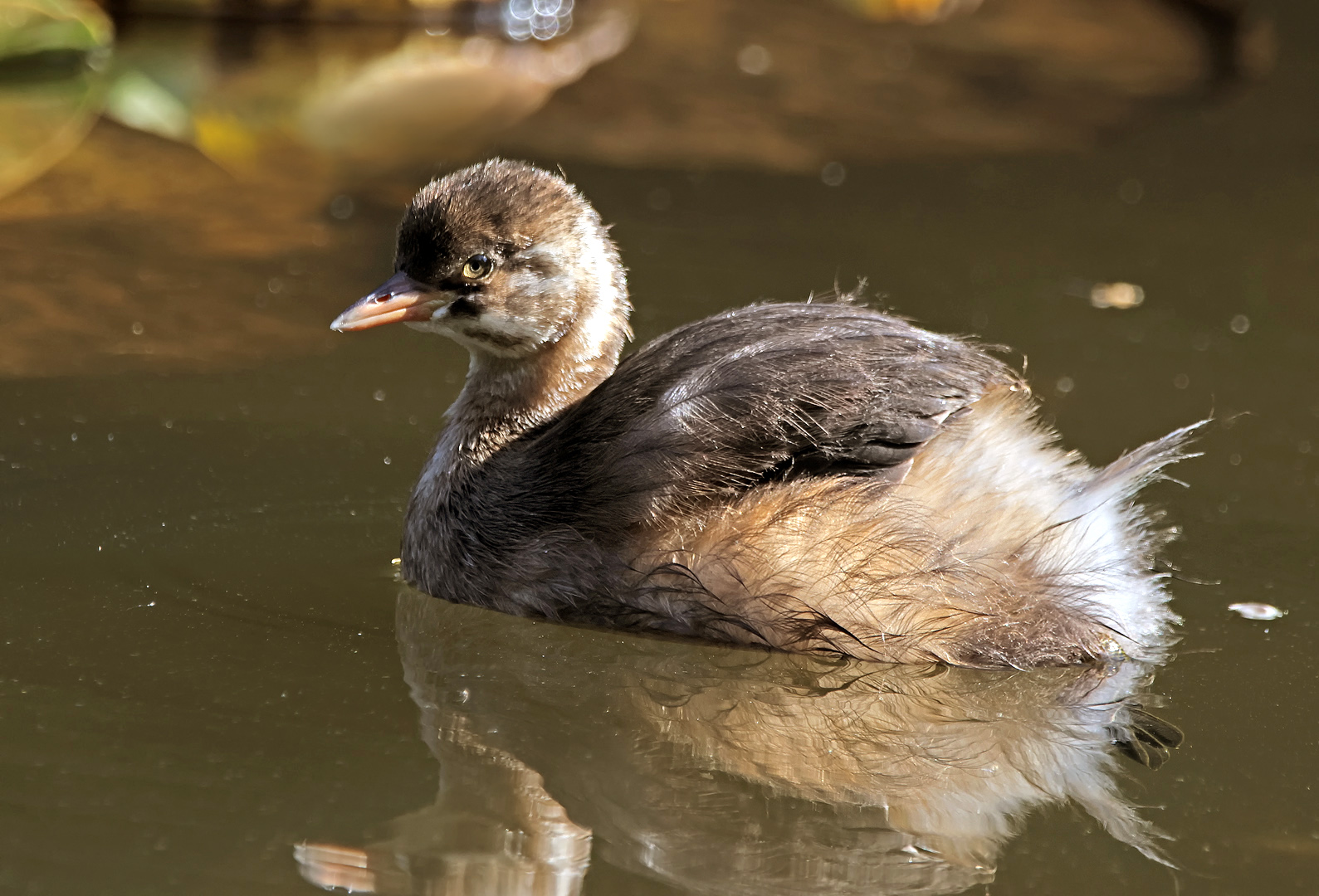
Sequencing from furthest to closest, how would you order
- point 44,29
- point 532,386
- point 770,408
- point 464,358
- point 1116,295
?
point 44,29
point 1116,295
point 464,358
point 532,386
point 770,408

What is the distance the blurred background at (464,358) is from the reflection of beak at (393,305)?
23.8 inches

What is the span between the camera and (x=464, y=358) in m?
5.89

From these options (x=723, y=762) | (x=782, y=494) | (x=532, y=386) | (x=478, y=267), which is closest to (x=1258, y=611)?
(x=782, y=494)

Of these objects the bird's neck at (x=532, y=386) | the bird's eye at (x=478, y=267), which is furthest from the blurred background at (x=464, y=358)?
the bird's eye at (x=478, y=267)

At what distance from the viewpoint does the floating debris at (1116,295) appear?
6.50 meters

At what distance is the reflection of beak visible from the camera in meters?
4.50

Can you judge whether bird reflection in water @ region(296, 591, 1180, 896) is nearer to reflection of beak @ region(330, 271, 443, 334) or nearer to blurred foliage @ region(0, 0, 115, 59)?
reflection of beak @ region(330, 271, 443, 334)

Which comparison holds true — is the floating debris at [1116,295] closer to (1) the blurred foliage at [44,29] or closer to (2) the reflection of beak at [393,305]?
(2) the reflection of beak at [393,305]

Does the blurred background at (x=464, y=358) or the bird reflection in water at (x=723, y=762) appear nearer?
the bird reflection in water at (x=723, y=762)

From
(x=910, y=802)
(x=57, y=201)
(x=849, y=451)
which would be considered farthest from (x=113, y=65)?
(x=910, y=802)

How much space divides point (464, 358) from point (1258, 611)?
9.13ft

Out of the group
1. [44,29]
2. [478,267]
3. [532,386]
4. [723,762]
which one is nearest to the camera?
[723,762]

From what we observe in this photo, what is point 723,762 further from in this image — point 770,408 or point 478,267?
point 478,267

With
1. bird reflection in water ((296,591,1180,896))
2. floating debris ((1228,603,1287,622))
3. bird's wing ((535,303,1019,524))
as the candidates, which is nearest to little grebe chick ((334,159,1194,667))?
bird's wing ((535,303,1019,524))
